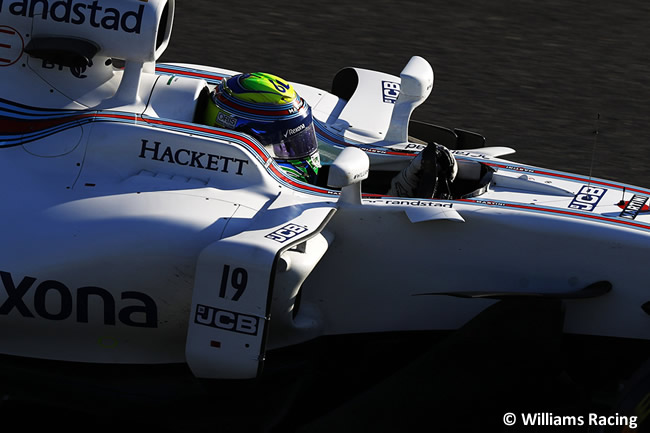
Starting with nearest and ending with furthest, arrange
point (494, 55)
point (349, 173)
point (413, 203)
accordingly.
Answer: point (349, 173) < point (413, 203) < point (494, 55)

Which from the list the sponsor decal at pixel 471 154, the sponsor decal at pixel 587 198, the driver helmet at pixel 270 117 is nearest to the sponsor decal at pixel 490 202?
the sponsor decal at pixel 587 198

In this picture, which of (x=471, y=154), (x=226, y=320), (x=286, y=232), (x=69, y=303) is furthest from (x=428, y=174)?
(x=69, y=303)

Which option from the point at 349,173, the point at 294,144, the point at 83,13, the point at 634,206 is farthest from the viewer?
the point at 294,144

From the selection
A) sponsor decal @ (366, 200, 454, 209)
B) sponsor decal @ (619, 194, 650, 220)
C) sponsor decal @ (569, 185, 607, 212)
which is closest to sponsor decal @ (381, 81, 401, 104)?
sponsor decal @ (569, 185, 607, 212)

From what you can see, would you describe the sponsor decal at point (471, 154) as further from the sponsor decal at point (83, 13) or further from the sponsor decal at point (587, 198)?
the sponsor decal at point (83, 13)

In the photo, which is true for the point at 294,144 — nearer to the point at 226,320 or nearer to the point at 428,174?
the point at 428,174

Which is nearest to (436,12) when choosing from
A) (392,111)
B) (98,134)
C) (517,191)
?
(392,111)

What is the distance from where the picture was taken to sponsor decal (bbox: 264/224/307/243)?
14.6 ft

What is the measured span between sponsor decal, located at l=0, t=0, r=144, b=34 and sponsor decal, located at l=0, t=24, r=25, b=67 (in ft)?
0.42

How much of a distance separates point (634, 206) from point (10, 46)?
3441mm

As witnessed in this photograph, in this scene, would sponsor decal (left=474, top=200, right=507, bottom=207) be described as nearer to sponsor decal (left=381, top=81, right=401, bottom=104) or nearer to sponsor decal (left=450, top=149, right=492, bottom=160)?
sponsor decal (left=450, top=149, right=492, bottom=160)

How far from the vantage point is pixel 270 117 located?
520 centimetres

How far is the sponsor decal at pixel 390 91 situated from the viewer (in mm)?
6621

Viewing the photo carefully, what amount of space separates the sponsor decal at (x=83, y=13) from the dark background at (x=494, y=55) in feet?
13.5
